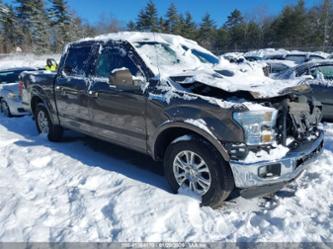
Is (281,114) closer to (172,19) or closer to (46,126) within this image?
(46,126)

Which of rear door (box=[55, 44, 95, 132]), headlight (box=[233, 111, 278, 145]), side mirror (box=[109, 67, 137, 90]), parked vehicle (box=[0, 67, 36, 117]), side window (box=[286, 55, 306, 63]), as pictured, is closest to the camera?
headlight (box=[233, 111, 278, 145])

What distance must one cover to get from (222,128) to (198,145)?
0.35 metres

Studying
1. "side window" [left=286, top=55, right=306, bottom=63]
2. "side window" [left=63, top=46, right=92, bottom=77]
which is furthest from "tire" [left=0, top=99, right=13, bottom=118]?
"side window" [left=286, top=55, right=306, bottom=63]

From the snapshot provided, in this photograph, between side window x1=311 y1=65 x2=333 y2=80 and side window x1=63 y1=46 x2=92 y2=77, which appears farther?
side window x1=311 y1=65 x2=333 y2=80

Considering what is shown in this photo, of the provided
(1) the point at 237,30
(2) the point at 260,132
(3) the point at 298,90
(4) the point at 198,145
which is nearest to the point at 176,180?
(4) the point at 198,145

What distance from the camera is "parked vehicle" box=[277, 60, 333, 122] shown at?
23.4 feet

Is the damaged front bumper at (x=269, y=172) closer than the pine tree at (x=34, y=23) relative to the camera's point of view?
Yes

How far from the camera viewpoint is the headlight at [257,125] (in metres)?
3.35

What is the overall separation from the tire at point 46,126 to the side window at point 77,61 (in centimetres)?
126

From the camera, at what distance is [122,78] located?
4.17m

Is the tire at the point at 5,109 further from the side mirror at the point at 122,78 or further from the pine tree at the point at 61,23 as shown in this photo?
the pine tree at the point at 61,23

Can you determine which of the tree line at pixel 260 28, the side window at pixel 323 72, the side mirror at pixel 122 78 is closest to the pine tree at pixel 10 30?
the tree line at pixel 260 28

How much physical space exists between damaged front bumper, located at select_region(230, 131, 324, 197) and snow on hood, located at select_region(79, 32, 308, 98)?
0.69 meters

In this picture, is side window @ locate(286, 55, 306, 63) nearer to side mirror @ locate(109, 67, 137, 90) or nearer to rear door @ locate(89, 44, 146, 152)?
rear door @ locate(89, 44, 146, 152)
